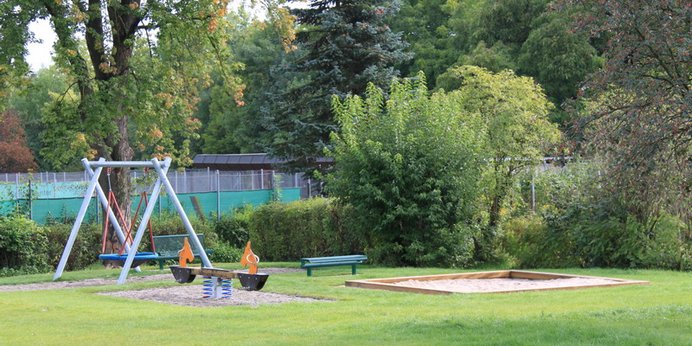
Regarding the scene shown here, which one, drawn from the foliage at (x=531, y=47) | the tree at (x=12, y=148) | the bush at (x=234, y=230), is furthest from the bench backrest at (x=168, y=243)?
the tree at (x=12, y=148)

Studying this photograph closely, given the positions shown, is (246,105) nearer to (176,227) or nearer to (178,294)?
(176,227)

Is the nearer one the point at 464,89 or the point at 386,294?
the point at 386,294

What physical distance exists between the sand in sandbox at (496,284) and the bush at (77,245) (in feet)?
39.2

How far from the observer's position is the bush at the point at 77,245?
2680 cm

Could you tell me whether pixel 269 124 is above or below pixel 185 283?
above

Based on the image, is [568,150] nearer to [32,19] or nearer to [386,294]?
[386,294]

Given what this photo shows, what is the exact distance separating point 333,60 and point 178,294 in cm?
1945

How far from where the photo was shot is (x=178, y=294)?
1714 centimetres

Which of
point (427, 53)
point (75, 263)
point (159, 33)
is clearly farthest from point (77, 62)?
point (427, 53)

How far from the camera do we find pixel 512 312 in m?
13.0

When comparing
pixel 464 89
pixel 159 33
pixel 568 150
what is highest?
pixel 159 33

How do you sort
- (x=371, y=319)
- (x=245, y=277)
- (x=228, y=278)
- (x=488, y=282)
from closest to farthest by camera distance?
(x=371, y=319)
(x=245, y=277)
(x=228, y=278)
(x=488, y=282)

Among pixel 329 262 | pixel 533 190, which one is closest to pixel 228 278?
pixel 329 262

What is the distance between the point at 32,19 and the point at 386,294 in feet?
42.6
